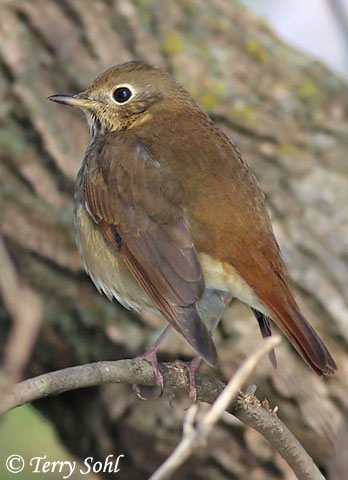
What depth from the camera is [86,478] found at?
474 cm

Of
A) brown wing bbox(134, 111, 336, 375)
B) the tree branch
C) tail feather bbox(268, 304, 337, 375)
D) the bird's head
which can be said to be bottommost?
the tree branch

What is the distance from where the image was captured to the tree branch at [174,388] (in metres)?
2.48

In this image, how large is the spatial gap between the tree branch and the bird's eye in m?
1.37

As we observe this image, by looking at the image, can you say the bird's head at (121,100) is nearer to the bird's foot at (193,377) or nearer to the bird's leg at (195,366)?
the bird's leg at (195,366)

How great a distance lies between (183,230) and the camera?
3340 millimetres

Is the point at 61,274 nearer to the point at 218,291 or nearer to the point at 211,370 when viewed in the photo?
the point at 211,370

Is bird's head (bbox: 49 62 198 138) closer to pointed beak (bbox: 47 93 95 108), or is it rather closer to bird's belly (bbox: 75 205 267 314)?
pointed beak (bbox: 47 93 95 108)

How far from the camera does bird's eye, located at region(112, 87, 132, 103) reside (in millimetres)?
4055

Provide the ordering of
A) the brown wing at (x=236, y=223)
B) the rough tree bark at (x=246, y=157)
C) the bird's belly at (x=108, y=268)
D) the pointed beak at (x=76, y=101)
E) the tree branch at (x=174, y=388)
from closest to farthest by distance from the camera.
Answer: the tree branch at (x=174, y=388) → the brown wing at (x=236, y=223) → the bird's belly at (x=108, y=268) → the pointed beak at (x=76, y=101) → the rough tree bark at (x=246, y=157)

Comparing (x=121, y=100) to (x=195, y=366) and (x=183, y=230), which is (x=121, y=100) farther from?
(x=195, y=366)

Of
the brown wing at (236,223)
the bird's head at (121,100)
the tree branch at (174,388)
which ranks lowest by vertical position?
the tree branch at (174,388)

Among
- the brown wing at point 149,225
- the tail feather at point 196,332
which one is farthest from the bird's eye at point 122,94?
the tail feather at point 196,332

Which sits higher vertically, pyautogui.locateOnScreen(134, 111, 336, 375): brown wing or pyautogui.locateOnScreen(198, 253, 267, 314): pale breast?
pyautogui.locateOnScreen(134, 111, 336, 375): brown wing

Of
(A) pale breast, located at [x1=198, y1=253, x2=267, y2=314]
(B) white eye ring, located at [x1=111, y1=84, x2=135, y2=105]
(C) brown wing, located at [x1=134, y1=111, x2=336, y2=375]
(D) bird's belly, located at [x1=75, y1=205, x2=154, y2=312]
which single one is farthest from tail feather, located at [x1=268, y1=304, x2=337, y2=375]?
(B) white eye ring, located at [x1=111, y1=84, x2=135, y2=105]
